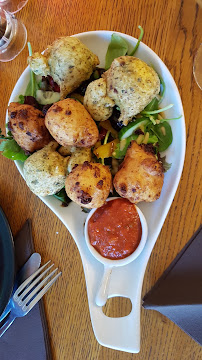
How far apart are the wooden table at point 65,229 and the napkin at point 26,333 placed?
0.04m

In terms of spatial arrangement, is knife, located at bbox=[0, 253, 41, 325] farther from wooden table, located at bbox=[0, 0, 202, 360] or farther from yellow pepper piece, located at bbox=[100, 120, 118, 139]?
yellow pepper piece, located at bbox=[100, 120, 118, 139]

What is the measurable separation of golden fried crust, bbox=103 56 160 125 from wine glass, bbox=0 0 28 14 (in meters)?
0.73

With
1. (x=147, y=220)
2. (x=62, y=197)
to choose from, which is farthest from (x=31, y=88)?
(x=147, y=220)

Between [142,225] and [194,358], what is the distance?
608 millimetres

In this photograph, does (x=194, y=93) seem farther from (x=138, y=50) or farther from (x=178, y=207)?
(x=178, y=207)

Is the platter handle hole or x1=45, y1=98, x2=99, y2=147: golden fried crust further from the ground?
x1=45, y1=98, x2=99, y2=147: golden fried crust

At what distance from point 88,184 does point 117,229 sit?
0.69 feet

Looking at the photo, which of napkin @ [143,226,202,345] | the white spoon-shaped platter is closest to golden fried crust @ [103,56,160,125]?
the white spoon-shaped platter

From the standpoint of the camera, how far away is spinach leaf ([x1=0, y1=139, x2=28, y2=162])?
1.22 m

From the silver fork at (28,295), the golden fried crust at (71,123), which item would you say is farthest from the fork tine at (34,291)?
the golden fried crust at (71,123)

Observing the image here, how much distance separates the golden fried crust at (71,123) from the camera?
41.1 inches

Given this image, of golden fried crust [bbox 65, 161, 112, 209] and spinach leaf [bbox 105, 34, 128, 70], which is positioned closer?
golden fried crust [bbox 65, 161, 112, 209]

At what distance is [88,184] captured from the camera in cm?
106

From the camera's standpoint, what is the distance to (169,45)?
4.18 feet
